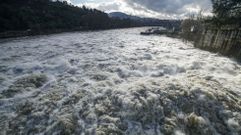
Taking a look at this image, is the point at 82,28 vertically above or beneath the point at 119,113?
beneath

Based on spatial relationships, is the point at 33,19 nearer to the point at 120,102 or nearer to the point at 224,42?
the point at 224,42

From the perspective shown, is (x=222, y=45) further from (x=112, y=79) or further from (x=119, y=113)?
(x=119, y=113)

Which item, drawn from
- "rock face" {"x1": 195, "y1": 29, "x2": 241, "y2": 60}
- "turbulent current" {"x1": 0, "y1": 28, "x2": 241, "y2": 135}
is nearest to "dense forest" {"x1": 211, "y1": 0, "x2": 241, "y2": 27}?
"rock face" {"x1": 195, "y1": 29, "x2": 241, "y2": 60}

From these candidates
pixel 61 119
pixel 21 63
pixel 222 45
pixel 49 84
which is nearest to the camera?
pixel 61 119

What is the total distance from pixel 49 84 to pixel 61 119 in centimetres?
490

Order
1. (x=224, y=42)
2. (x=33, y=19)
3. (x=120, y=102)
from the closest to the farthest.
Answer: (x=120, y=102)
(x=224, y=42)
(x=33, y=19)

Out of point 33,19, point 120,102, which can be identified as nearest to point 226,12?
point 120,102

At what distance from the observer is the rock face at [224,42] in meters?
26.1

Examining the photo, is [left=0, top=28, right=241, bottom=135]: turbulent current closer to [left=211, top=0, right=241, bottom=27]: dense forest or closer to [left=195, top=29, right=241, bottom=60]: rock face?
[left=195, top=29, right=241, bottom=60]: rock face

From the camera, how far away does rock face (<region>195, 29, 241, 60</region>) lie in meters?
26.1

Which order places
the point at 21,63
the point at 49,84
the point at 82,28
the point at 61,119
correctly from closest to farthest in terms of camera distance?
the point at 61,119
the point at 49,84
the point at 21,63
the point at 82,28

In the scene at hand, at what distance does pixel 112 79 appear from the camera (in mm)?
15773

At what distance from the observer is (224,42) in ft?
95.2

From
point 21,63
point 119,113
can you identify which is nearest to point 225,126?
point 119,113
